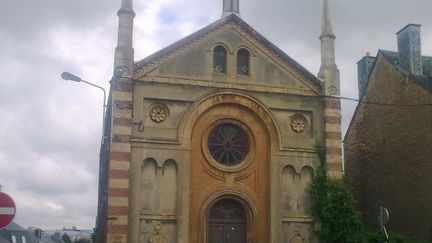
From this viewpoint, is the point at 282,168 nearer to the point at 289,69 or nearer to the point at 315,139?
the point at 315,139

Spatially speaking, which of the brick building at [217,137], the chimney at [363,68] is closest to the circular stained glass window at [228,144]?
the brick building at [217,137]

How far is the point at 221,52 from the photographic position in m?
26.9

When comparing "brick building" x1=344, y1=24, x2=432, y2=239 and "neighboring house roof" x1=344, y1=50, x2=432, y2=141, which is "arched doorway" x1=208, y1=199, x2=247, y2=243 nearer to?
"brick building" x1=344, y1=24, x2=432, y2=239

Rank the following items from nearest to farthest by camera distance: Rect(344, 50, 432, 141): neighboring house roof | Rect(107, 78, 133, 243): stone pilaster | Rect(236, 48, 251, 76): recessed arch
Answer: Rect(107, 78, 133, 243): stone pilaster, Rect(236, 48, 251, 76): recessed arch, Rect(344, 50, 432, 141): neighboring house roof

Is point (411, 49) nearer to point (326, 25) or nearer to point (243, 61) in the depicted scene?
point (326, 25)

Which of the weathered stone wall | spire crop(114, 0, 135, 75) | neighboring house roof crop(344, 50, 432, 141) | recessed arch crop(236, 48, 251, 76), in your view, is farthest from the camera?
neighboring house roof crop(344, 50, 432, 141)

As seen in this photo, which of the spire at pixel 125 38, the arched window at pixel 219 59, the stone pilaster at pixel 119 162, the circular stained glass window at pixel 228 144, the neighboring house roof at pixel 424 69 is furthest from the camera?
the neighboring house roof at pixel 424 69

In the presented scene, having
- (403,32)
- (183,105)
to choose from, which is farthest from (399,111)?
(183,105)

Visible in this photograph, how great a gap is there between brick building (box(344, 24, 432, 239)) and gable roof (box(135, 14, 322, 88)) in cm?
561

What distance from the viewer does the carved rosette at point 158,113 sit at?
83.2 feet

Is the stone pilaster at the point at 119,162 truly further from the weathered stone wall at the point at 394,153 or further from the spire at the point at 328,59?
the weathered stone wall at the point at 394,153

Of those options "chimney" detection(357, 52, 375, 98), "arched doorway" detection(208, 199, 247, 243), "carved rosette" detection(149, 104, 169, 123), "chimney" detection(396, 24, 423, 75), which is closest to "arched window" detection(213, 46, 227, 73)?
"carved rosette" detection(149, 104, 169, 123)

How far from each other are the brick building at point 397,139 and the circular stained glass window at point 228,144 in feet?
28.7

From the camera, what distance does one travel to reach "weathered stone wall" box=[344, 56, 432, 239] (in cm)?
2864
